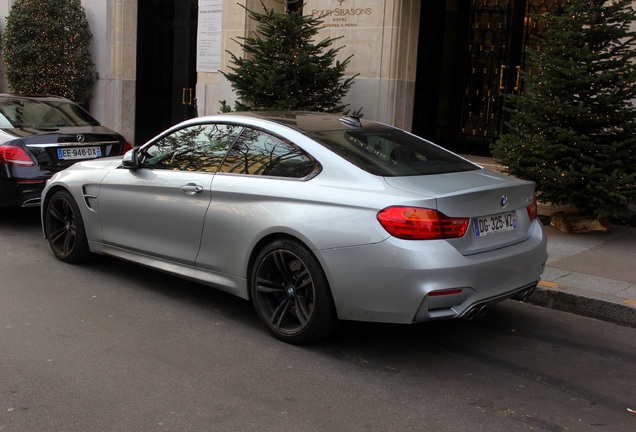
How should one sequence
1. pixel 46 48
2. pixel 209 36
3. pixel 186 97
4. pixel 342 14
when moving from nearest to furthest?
1. pixel 342 14
2. pixel 209 36
3. pixel 46 48
4. pixel 186 97

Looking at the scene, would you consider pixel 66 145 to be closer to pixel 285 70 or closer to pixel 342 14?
pixel 285 70

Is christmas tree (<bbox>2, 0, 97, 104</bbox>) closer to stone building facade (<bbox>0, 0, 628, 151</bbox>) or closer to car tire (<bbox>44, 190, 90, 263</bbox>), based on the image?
stone building facade (<bbox>0, 0, 628, 151</bbox>)

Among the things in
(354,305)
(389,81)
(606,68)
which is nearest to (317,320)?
(354,305)

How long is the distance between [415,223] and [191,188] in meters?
2.01

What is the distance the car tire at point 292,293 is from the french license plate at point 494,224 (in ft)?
3.46

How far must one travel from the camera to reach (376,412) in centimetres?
425

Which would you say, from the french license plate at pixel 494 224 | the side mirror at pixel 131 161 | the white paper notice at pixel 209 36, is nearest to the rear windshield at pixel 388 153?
the french license plate at pixel 494 224

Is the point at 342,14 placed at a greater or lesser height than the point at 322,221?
greater

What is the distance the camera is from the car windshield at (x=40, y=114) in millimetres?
9469

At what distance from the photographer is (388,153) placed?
18.3 feet

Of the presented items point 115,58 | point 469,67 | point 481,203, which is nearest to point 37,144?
point 481,203

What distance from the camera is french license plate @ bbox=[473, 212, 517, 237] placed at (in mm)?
4984

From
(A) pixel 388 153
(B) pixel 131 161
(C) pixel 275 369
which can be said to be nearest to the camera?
A: (C) pixel 275 369

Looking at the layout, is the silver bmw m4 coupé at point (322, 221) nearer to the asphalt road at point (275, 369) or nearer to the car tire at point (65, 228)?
the asphalt road at point (275, 369)
